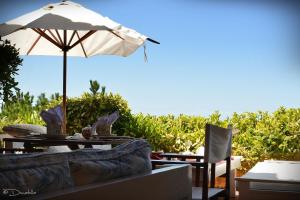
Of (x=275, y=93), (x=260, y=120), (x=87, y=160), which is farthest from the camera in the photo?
(x=275, y=93)

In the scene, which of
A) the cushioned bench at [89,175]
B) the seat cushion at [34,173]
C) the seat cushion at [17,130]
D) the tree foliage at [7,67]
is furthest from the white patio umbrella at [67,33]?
the seat cushion at [34,173]

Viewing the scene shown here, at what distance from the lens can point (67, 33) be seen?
6.28 m

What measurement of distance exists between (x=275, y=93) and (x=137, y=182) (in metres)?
13.6

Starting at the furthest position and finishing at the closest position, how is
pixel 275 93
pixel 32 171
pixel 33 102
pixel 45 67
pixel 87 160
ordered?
pixel 45 67 → pixel 275 93 → pixel 33 102 → pixel 87 160 → pixel 32 171

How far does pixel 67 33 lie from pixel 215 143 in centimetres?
340

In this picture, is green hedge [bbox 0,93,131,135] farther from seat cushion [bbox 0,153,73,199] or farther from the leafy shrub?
seat cushion [bbox 0,153,73,199]

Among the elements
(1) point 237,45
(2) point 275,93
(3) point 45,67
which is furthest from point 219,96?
(3) point 45,67

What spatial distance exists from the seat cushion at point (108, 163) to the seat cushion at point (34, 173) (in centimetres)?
7

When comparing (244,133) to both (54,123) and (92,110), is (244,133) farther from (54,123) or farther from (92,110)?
(54,123)

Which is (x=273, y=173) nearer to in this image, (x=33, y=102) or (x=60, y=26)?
(x=60, y=26)

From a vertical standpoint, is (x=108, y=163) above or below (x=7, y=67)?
below

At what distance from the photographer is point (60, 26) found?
188 inches

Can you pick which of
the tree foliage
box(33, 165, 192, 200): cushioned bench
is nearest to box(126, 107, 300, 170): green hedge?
the tree foliage

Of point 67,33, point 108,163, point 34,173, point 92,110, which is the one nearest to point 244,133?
point 92,110
